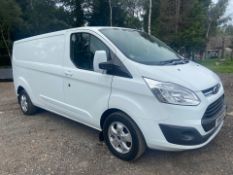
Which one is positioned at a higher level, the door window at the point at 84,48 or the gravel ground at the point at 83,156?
the door window at the point at 84,48

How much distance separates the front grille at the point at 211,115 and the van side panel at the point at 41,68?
7.96ft

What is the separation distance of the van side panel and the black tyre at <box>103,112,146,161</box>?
1.30 m

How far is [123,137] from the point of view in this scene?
337 cm

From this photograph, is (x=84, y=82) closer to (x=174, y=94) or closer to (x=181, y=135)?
(x=174, y=94)

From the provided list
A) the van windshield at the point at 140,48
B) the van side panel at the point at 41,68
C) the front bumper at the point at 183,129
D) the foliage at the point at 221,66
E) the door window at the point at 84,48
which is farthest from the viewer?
the foliage at the point at 221,66

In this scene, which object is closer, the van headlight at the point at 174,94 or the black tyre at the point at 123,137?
the van headlight at the point at 174,94

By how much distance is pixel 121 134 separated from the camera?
11.1 feet

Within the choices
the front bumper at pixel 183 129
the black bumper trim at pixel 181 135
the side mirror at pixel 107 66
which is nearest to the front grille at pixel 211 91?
the front bumper at pixel 183 129

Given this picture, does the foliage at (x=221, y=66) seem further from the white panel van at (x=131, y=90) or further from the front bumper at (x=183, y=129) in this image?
the front bumper at (x=183, y=129)

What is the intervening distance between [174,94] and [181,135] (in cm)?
49

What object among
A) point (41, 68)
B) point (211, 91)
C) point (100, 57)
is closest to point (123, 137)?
point (100, 57)

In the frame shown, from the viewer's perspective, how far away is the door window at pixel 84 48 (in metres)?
3.70

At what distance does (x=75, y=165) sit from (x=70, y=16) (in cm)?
2505

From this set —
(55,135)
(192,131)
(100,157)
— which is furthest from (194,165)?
(55,135)
